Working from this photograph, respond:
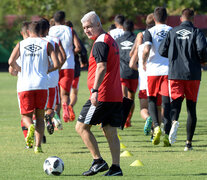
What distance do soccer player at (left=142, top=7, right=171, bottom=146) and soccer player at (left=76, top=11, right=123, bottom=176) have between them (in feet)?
9.90

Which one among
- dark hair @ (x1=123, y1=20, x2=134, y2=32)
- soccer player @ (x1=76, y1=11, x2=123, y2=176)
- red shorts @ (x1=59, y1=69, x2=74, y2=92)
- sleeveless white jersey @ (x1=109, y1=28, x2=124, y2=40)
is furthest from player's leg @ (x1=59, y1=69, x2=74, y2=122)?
soccer player @ (x1=76, y1=11, x2=123, y2=176)

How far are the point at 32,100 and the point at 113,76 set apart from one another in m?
2.36

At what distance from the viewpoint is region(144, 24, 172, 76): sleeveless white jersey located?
34.9ft

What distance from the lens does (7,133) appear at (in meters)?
12.3

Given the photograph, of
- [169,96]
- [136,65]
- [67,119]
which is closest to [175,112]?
[169,96]

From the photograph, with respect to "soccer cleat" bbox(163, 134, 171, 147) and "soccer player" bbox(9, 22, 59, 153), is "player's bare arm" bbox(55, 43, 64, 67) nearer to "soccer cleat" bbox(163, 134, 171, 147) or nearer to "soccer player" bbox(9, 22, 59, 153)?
"soccer player" bbox(9, 22, 59, 153)

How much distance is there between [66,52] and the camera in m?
13.6

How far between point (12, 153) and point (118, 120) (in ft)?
8.65

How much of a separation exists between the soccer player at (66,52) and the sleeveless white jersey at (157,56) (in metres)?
Answer: 3.08

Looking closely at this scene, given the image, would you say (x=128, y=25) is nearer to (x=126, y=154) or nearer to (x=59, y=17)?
(x=59, y=17)

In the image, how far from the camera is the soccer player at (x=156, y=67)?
1057 centimetres

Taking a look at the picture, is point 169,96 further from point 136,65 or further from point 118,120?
point 118,120

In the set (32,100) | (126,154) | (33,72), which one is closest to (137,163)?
(126,154)

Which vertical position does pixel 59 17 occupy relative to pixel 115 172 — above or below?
above
